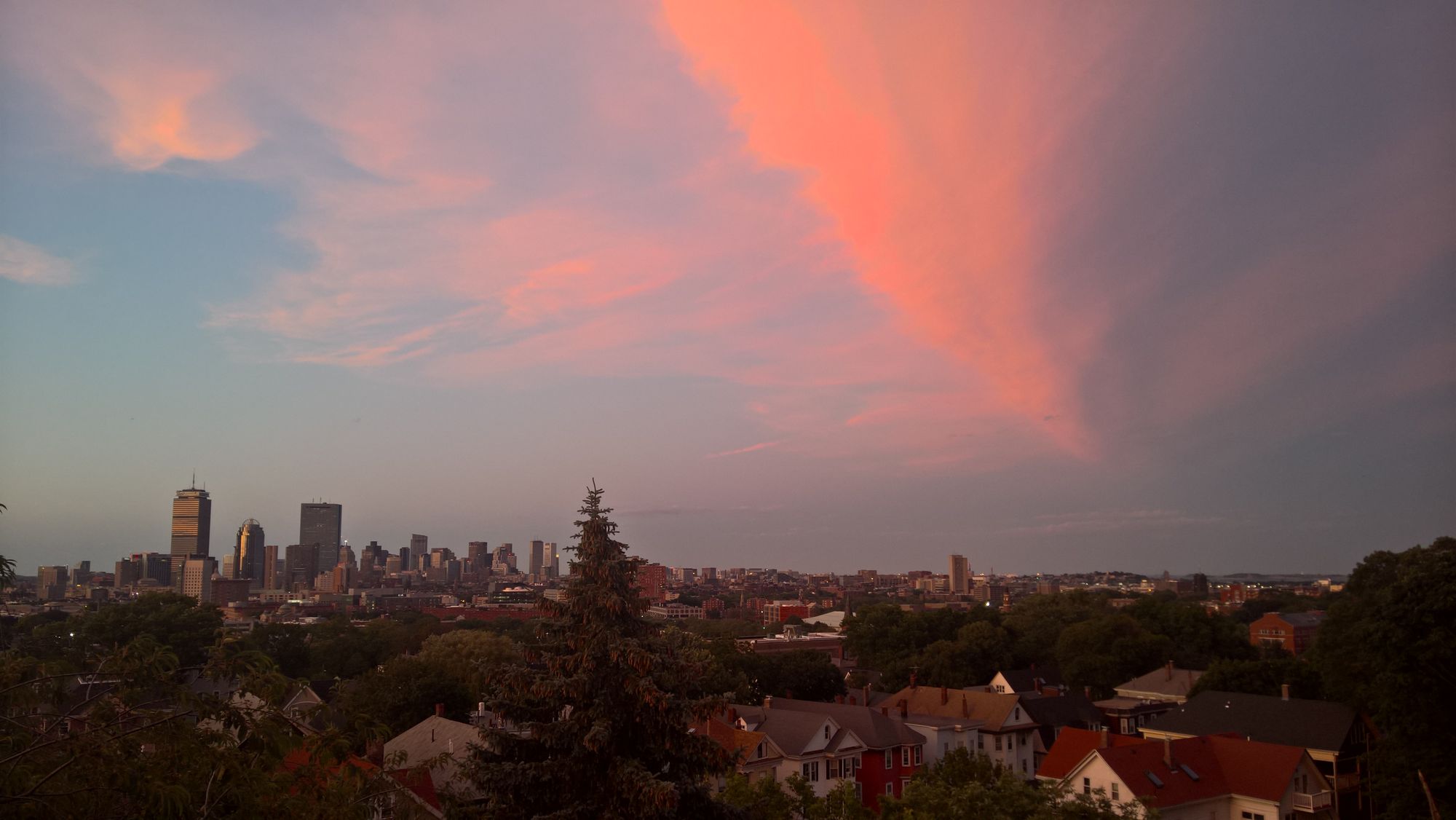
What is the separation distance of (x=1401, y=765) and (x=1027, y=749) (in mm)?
20559

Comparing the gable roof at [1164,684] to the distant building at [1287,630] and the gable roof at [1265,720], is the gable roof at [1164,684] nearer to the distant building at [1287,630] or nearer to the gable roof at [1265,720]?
the gable roof at [1265,720]

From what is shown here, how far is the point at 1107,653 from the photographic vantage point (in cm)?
7000

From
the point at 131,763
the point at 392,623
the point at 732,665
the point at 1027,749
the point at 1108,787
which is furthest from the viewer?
the point at 392,623

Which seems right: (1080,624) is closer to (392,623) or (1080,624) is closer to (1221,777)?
(1221,777)

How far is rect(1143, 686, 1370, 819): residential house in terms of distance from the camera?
39.4m

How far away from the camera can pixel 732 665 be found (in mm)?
57438

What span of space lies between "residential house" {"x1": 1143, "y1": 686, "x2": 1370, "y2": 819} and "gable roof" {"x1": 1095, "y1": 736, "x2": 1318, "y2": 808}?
11.3 feet

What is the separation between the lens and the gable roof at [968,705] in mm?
49406

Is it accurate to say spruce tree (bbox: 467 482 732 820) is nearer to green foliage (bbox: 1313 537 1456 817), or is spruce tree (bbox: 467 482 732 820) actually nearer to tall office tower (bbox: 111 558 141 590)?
green foliage (bbox: 1313 537 1456 817)

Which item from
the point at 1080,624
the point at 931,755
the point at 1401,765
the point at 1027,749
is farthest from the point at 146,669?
the point at 1080,624

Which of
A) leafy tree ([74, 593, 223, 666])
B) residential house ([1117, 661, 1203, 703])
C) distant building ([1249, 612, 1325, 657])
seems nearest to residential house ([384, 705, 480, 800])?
leafy tree ([74, 593, 223, 666])

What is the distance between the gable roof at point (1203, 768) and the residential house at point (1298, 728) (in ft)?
11.3

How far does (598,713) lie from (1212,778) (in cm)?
2947

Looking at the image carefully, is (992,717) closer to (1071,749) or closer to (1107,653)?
(1071,749)
